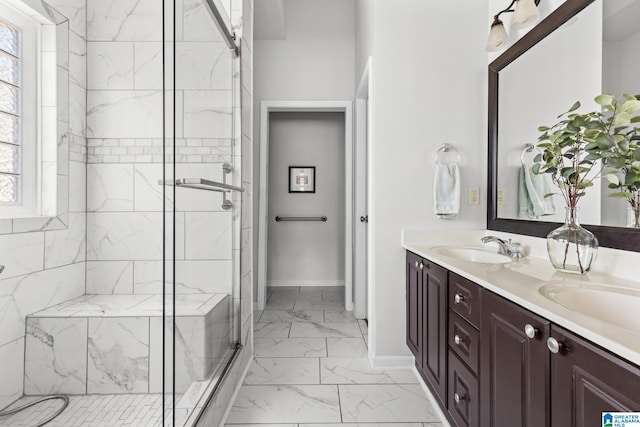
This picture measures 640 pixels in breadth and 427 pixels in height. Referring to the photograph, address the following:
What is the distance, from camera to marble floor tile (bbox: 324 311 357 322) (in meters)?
3.01

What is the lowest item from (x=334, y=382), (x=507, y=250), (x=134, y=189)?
(x=334, y=382)

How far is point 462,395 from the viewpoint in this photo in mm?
1325

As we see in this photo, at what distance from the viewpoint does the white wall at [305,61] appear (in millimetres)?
3273

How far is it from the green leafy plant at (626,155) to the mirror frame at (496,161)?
0.08 m

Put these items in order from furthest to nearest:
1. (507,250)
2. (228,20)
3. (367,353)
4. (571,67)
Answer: (367,353) < (228,20) < (507,250) < (571,67)

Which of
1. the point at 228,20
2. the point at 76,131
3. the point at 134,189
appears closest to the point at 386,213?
the point at 228,20

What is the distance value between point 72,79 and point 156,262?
4.14 feet

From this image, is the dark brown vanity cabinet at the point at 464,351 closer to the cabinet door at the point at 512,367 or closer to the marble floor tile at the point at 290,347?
the cabinet door at the point at 512,367

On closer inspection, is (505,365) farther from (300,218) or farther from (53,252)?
(300,218)

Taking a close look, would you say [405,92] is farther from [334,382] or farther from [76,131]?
[76,131]

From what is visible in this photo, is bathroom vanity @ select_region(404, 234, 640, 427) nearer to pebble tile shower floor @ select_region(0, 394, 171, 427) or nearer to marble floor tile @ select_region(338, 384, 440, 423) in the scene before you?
marble floor tile @ select_region(338, 384, 440, 423)

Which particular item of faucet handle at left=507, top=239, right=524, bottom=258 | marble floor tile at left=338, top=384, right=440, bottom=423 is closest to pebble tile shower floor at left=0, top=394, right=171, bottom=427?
marble floor tile at left=338, top=384, right=440, bottom=423

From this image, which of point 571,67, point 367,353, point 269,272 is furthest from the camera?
point 269,272

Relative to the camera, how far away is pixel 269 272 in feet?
13.5
